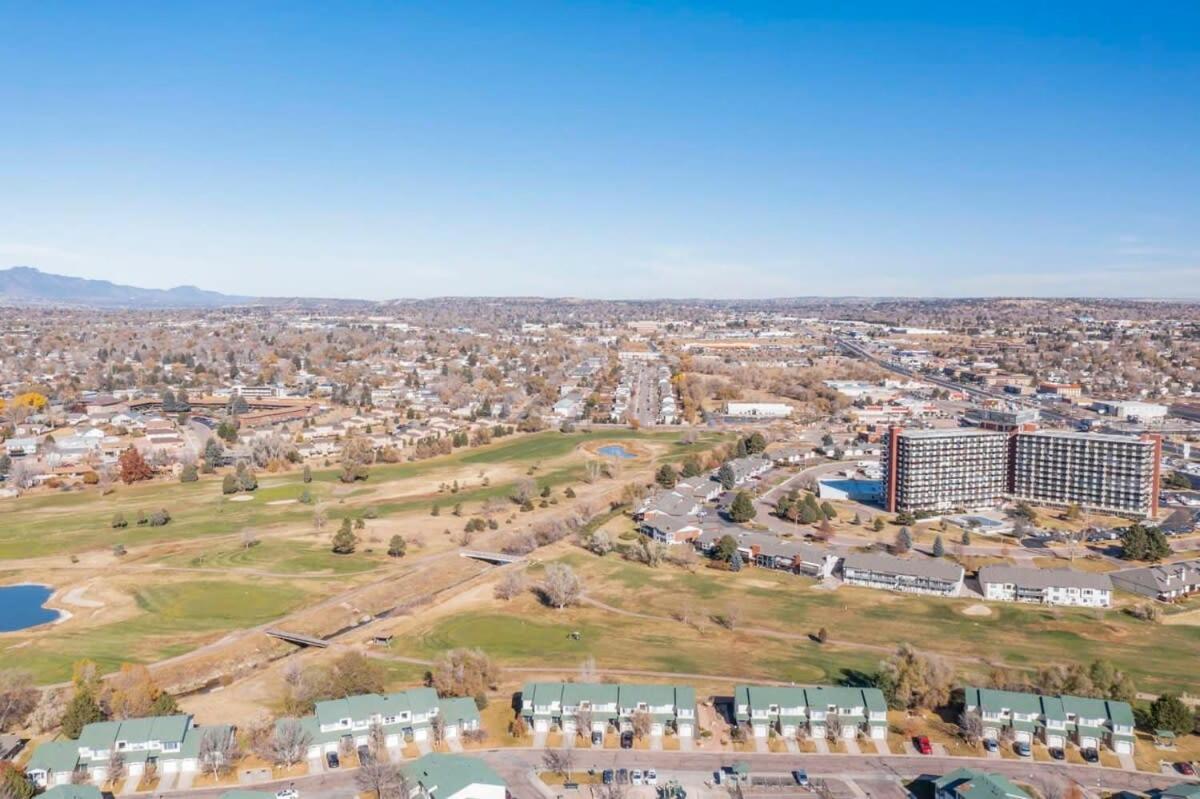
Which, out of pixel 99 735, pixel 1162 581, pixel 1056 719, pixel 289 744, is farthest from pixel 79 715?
pixel 1162 581

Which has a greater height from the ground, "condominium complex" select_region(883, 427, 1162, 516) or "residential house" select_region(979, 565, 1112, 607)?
"condominium complex" select_region(883, 427, 1162, 516)

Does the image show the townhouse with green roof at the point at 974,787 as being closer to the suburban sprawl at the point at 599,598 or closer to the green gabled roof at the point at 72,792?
the suburban sprawl at the point at 599,598

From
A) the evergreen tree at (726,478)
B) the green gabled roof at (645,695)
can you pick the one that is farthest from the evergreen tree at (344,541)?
the evergreen tree at (726,478)

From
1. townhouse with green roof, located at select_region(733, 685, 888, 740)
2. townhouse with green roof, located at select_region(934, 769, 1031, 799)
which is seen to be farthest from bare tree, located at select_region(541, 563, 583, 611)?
townhouse with green roof, located at select_region(934, 769, 1031, 799)

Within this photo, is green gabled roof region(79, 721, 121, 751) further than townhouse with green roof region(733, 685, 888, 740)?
No

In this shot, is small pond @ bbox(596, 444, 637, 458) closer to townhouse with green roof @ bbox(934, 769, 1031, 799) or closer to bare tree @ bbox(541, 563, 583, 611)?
bare tree @ bbox(541, 563, 583, 611)

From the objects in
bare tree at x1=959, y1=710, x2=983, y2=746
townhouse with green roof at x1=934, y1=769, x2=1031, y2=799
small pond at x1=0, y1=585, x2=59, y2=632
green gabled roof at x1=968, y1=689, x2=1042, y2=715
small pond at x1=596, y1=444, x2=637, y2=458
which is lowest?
small pond at x1=0, y1=585, x2=59, y2=632

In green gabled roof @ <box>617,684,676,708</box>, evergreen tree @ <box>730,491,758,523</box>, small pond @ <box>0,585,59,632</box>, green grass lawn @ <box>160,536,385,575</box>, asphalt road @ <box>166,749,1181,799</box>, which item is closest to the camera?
asphalt road @ <box>166,749,1181,799</box>

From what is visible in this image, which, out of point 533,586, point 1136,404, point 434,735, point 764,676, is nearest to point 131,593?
point 533,586
